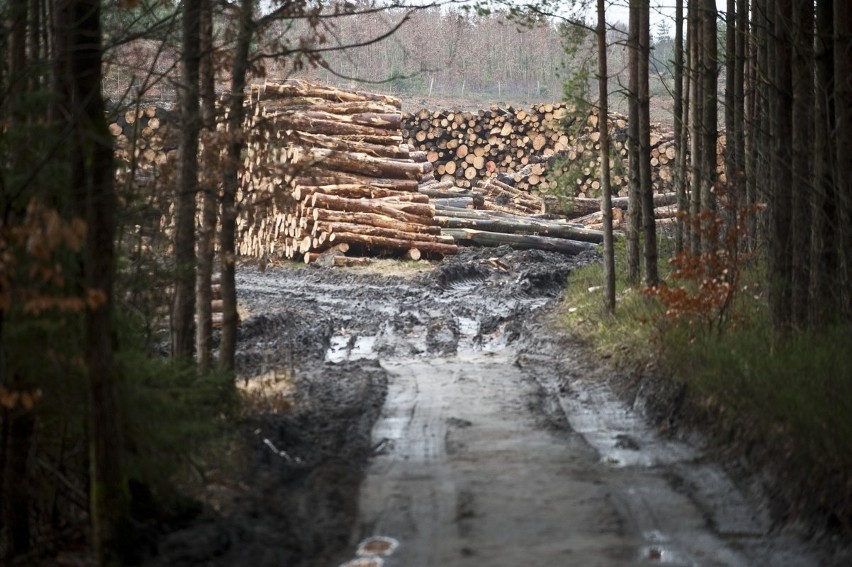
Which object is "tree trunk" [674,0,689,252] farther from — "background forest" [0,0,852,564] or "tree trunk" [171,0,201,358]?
"tree trunk" [171,0,201,358]

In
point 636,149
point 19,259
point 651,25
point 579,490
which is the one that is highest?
point 651,25

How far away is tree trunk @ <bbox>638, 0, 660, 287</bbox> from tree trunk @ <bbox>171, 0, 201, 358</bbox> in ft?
26.0

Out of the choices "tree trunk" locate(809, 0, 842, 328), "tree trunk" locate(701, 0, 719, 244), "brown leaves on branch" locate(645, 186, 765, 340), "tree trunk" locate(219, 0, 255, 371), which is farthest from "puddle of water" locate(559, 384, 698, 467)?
"tree trunk" locate(701, 0, 719, 244)

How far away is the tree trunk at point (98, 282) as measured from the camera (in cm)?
558

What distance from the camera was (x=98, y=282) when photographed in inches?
223

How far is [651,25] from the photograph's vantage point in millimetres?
16578

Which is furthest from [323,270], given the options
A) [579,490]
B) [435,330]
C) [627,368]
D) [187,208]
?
[579,490]

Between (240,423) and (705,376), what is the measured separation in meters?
4.02

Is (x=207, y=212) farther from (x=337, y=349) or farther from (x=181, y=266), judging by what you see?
(x=337, y=349)

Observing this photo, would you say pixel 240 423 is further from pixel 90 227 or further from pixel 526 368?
pixel 526 368

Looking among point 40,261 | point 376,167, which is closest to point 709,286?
point 40,261

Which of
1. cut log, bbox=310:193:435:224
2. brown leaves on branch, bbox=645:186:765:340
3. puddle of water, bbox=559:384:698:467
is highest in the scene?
cut log, bbox=310:193:435:224

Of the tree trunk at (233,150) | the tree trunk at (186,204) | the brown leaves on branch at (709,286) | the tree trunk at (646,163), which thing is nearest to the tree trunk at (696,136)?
the tree trunk at (646,163)

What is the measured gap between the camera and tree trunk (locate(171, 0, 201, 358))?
8781mm
